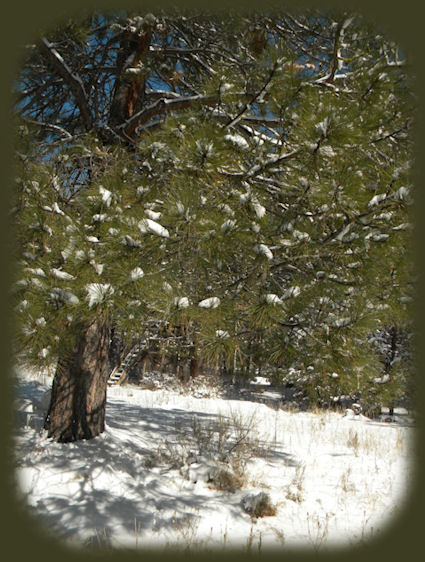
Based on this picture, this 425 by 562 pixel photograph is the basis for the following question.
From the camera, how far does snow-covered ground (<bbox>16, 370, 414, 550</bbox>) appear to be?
2447mm

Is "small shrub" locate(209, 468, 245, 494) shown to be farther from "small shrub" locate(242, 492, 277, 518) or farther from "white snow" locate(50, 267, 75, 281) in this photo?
"white snow" locate(50, 267, 75, 281)

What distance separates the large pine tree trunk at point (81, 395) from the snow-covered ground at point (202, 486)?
0.50ft

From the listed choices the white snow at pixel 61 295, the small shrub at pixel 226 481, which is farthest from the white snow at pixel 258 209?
the small shrub at pixel 226 481

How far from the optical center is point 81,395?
3.75 m

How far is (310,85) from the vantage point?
6.93ft

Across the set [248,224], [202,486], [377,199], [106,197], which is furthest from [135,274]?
[202,486]

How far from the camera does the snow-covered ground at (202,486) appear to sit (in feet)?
8.03

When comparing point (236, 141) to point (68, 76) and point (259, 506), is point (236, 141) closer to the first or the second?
point (68, 76)

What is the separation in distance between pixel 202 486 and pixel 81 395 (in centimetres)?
154

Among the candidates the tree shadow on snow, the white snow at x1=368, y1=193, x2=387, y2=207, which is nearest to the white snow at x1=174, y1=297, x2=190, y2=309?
the white snow at x1=368, y1=193, x2=387, y2=207

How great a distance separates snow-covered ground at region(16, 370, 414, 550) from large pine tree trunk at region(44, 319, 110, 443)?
15 centimetres

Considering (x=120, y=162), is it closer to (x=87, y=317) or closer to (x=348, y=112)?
(x=87, y=317)

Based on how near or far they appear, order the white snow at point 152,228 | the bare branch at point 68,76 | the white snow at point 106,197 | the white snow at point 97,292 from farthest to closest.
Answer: the bare branch at point 68,76
the white snow at point 106,197
the white snow at point 152,228
the white snow at point 97,292

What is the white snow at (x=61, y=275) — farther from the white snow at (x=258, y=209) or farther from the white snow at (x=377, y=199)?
the white snow at (x=377, y=199)
